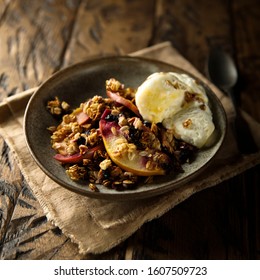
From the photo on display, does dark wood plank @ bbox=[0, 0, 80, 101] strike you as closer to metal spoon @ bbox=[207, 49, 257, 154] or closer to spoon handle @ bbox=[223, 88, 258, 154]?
metal spoon @ bbox=[207, 49, 257, 154]

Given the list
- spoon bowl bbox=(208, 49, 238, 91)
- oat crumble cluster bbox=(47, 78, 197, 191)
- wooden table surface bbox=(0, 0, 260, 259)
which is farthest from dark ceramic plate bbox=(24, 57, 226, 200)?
spoon bowl bbox=(208, 49, 238, 91)

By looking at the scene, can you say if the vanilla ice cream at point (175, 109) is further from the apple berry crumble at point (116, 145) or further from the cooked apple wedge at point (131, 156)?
the cooked apple wedge at point (131, 156)

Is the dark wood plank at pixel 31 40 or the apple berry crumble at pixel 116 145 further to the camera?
the dark wood plank at pixel 31 40

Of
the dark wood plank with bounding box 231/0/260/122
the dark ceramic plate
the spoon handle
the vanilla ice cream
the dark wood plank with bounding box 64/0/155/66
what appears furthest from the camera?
the dark wood plank with bounding box 64/0/155/66

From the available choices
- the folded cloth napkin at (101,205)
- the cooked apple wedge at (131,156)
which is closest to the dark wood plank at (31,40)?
the folded cloth napkin at (101,205)

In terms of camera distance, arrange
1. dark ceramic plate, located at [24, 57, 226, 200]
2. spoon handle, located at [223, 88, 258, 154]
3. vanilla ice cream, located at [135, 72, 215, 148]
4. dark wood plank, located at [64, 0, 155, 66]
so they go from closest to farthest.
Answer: dark ceramic plate, located at [24, 57, 226, 200] → vanilla ice cream, located at [135, 72, 215, 148] → spoon handle, located at [223, 88, 258, 154] → dark wood plank, located at [64, 0, 155, 66]

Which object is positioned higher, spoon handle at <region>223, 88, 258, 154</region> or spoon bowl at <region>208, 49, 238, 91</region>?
spoon bowl at <region>208, 49, 238, 91</region>
